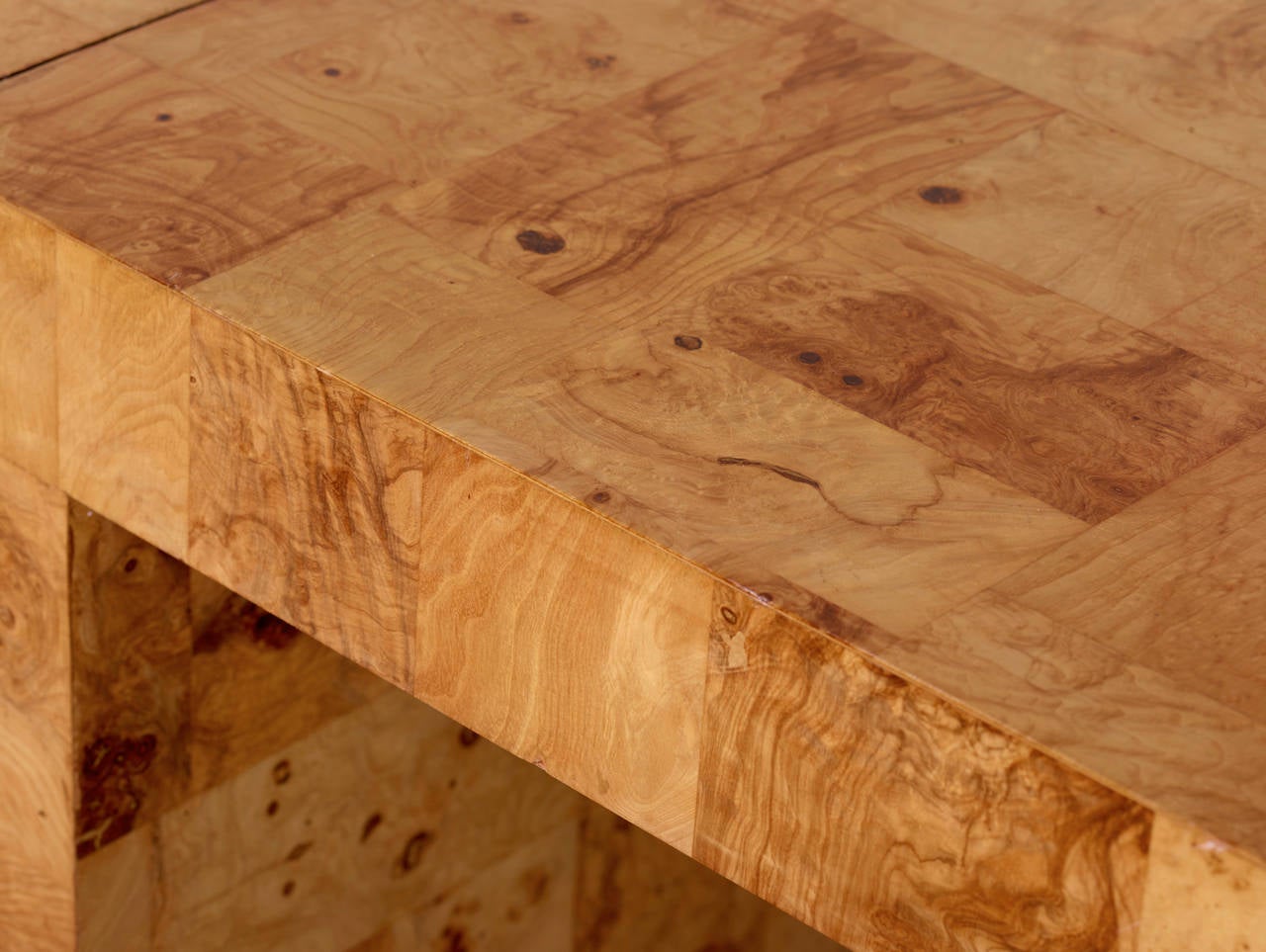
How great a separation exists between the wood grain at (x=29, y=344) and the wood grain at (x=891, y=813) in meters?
0.37

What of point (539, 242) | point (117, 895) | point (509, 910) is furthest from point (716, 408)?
point (509, 910)

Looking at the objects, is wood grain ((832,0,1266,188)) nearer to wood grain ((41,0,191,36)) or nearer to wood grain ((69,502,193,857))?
wood grain ((41,0,191,36))

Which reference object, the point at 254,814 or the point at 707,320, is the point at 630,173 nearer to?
the point at 707,320

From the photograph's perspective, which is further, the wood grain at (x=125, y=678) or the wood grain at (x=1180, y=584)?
the wood grain at (x=125, y=678)

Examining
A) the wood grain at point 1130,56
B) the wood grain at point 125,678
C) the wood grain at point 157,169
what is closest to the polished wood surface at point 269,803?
the wood grain at point 125,678

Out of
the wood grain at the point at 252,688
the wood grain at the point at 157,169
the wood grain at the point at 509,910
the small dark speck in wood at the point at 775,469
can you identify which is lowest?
the wood grain at the point at 509,910

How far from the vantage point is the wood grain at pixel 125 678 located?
1051mm

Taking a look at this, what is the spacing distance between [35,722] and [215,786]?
135mm

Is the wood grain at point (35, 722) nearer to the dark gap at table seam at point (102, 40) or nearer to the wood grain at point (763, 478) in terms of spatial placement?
the dark gap at table seam at point (102, 40)

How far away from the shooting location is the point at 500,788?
4.70 ft

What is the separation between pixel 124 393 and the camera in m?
0.89

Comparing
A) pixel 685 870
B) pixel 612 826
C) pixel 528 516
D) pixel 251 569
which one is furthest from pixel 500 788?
pixel 528 516

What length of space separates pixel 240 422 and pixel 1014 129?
449mm

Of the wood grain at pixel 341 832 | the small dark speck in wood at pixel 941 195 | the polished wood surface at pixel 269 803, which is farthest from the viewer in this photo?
the wood grain at pixel 341 832
